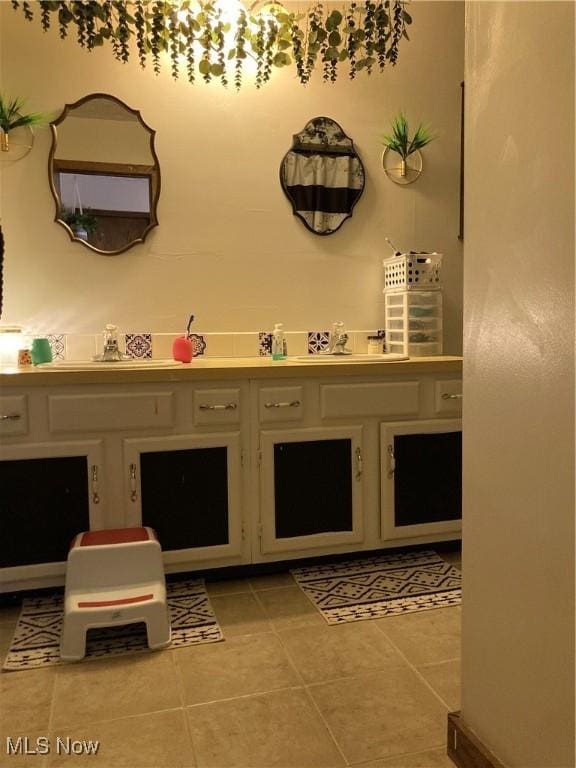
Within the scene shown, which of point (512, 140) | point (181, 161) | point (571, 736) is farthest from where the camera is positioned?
point (181, 161)

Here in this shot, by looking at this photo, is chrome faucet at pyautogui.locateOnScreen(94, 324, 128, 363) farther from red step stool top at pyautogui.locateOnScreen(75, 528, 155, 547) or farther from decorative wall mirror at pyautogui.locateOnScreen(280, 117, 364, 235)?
decorative wall mirror at pyautogui.locateOnScreen(280, 117, 364, 235)

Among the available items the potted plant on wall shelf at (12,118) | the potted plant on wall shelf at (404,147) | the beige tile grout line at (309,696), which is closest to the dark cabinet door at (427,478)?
the beige tile grout line at (309,696)

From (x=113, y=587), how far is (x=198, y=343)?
1197 mm

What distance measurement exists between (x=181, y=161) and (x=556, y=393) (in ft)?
7.36

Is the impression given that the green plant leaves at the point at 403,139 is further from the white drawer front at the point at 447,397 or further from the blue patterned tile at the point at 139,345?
the blue patterned tile at the point at 139,345

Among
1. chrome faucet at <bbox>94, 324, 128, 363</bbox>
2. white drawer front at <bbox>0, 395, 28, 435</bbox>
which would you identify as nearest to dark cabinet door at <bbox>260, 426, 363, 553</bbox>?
chrome faucet at <bbox>94, 324, 128, 363</bbox>

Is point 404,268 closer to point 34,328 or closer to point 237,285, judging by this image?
point 237,285

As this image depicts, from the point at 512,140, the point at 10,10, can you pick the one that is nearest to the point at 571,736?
the point at 512,140

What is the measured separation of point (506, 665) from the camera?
1264 millimetres

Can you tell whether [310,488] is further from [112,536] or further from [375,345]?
[375,345]

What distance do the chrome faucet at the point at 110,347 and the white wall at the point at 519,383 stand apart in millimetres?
1680

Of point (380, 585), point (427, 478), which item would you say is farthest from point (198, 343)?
point (380, 585)

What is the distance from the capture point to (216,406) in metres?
2.41

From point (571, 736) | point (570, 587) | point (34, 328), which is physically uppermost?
point (34, 328)
